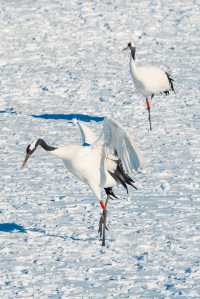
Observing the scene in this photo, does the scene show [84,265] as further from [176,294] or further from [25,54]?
[25,54]

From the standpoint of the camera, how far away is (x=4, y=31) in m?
19.5

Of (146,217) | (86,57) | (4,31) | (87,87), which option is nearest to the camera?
(146,217)

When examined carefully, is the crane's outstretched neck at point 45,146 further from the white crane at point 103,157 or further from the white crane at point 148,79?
the white crane at point 148,79

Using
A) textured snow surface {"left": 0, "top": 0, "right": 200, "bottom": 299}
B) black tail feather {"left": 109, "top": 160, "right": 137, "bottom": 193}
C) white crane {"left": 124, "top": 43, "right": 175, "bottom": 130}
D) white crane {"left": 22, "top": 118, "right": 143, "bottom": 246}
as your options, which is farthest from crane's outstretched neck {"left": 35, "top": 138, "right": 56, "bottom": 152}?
white crane {"left": 124, "top": 43, "right": 175, "bottom": 130}

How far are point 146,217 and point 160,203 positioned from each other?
0.55 meters

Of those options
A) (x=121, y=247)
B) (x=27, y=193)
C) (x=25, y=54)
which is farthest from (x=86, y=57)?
(x=121, y=247)

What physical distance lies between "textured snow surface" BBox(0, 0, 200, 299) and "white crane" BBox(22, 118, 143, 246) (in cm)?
57

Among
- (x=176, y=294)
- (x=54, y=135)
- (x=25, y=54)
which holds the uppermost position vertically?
(x=25, y=54)

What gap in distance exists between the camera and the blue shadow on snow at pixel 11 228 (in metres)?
9.01

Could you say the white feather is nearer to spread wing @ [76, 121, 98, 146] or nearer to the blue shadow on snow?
spread wing @ [76, 121, 98, 146]

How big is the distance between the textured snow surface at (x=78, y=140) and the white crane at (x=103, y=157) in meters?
0.57

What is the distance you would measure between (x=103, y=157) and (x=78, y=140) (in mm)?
4284

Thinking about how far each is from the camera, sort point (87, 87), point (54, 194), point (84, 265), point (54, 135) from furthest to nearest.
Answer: point (87, 87) → point (54, 135) → point (54, 194) → point (84, 265)

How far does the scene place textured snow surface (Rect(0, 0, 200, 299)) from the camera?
785cm
